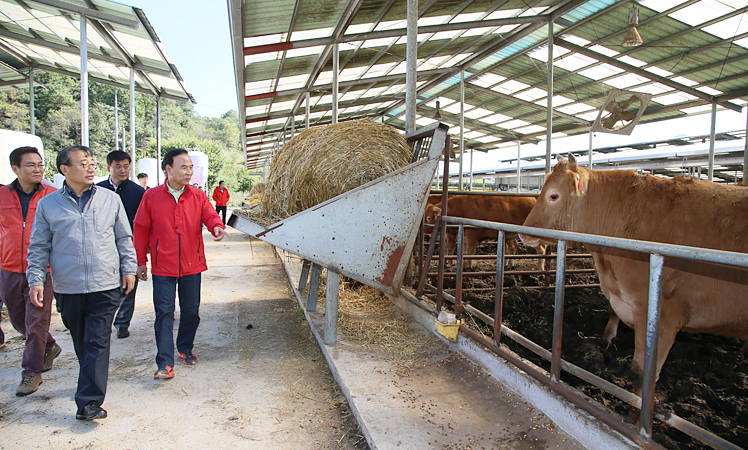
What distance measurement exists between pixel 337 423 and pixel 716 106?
1509 centimetres

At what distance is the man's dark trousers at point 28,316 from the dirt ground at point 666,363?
11.6ft

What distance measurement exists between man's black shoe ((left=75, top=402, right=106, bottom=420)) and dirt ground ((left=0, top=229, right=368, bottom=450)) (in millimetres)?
40

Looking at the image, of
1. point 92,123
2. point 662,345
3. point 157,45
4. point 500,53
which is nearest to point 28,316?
point 662,345

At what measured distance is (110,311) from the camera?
2.62 m

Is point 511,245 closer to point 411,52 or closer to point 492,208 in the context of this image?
point 492,208

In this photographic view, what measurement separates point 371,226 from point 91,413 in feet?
7.01

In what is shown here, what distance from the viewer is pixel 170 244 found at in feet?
10.4

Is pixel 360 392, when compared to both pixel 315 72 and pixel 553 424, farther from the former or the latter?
pixel 315 72

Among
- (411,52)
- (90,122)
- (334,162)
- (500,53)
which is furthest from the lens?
(90,122)

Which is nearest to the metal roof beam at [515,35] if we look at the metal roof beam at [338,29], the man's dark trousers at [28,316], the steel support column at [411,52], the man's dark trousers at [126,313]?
the metal roof beam at [338,29]

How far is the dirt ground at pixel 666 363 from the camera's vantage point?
7.51 feet

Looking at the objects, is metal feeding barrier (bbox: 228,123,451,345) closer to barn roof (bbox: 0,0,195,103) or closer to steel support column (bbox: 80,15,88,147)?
steel support column (bbox: 80,15,88,147)

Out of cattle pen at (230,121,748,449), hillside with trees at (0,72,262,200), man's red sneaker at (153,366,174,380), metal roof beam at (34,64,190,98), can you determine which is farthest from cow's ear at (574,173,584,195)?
hillside with trees at (0,72,262,200)

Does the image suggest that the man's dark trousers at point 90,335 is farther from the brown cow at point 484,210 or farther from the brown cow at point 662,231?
the brown cow at point 484,210
